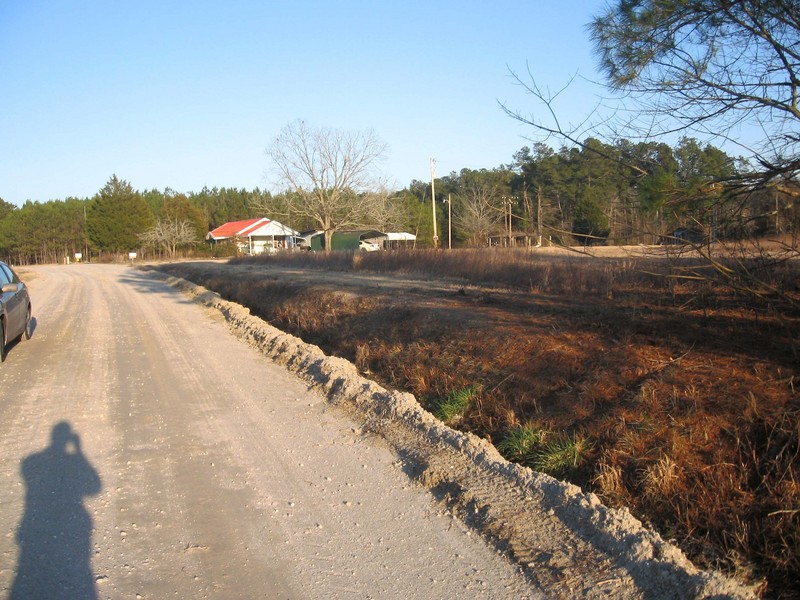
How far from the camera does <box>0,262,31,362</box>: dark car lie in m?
11.0

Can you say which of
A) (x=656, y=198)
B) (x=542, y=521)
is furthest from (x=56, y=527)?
(x=656, y=198)

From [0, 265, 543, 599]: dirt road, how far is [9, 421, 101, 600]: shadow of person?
1cm

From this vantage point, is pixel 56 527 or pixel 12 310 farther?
pixel 12 310

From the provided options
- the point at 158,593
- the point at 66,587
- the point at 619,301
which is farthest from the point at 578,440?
the point at 619,301

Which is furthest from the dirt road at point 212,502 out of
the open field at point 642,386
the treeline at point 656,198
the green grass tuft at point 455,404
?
the treeline at point 656,198

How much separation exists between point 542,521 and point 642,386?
2.21 metres

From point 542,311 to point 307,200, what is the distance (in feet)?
159

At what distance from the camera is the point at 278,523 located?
4938mm

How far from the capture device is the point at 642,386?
6.41m

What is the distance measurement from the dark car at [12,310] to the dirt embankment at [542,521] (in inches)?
275

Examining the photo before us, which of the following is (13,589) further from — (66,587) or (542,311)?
(542,311)

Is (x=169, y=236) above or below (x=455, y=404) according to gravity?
above

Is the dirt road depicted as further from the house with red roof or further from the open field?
the house with red roof

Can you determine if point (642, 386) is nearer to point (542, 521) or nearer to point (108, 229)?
point (542, 521)
